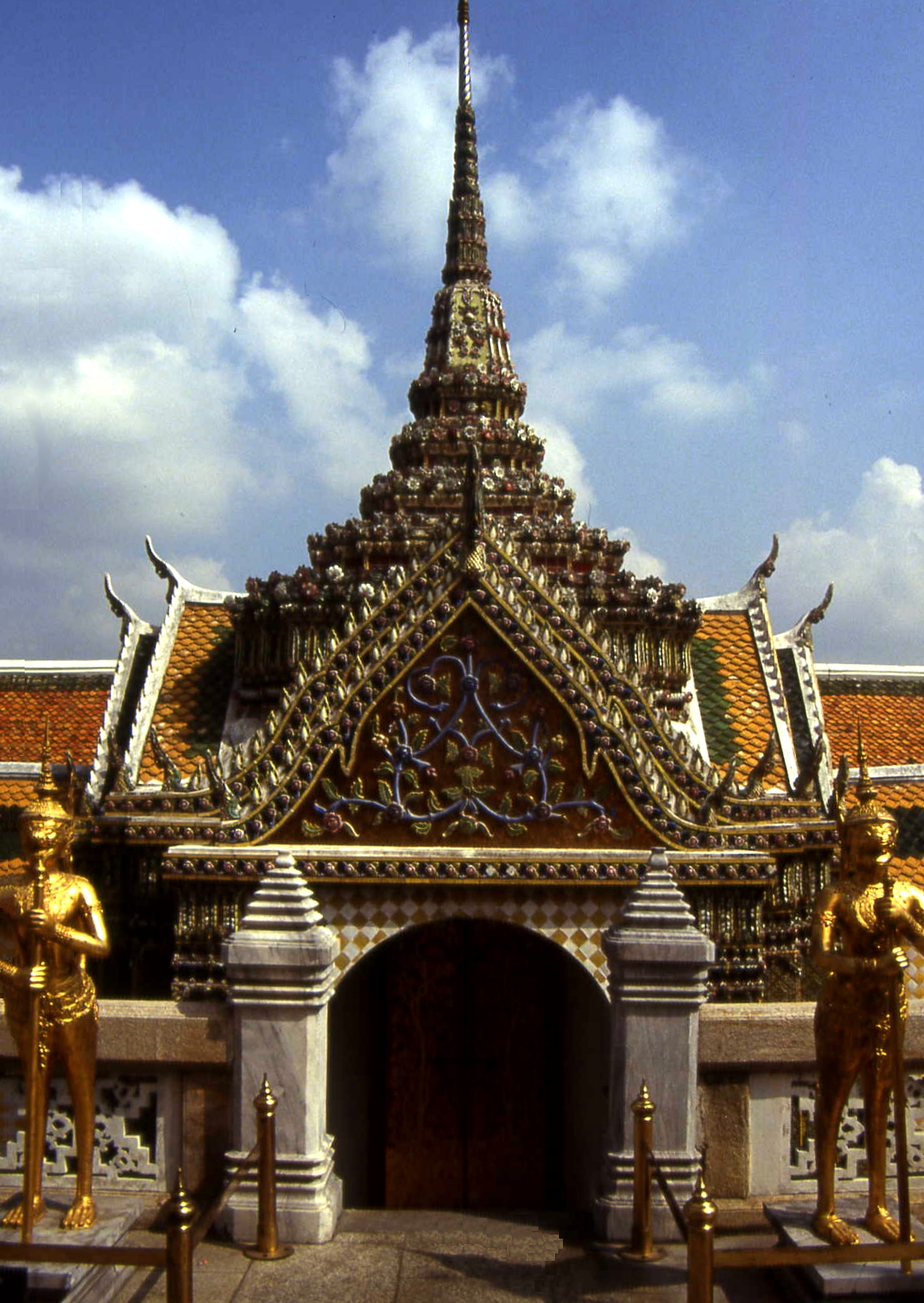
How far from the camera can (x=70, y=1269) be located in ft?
21.3

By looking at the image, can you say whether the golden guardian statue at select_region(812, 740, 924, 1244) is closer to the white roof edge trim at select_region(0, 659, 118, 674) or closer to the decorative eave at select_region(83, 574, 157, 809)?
the decorative eave at select_region(83, 574, 157, 809)

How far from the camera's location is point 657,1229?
750 cm

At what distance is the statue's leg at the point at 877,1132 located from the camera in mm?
6773

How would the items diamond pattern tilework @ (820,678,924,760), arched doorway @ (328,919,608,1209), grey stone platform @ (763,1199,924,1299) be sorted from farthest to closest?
1. diamond pattern tilework @ (820,678,924,760)
2. arched doorway @ (328,919,608,1209)
3. grey stone platform @ (763,1199,924,1299)

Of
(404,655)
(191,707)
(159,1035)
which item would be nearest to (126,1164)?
(159,1035)

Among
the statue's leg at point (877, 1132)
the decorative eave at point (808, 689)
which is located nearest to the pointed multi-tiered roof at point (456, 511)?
the decorative eave at point (808, 689)

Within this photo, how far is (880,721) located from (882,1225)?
11.2m

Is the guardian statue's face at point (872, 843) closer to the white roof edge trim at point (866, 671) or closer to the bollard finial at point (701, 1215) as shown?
the bollard finial at point (701, 1215)

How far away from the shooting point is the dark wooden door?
11062 mm

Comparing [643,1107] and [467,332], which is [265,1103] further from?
[467,332]

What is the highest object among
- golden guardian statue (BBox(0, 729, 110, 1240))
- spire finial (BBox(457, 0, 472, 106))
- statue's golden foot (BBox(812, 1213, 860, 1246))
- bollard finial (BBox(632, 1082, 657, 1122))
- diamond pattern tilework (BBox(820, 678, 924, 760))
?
spire finial (BBox(457, 0, 472, 106))

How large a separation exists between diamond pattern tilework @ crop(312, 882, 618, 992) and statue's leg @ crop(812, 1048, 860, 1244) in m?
2.46

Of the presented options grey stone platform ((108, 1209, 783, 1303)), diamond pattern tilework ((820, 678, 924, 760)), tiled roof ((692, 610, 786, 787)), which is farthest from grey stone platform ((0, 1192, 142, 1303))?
diamond pattern tilework ((820, 678, 924, 760))

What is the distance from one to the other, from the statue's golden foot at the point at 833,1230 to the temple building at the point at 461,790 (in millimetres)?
2667
